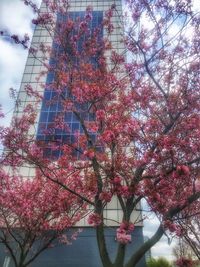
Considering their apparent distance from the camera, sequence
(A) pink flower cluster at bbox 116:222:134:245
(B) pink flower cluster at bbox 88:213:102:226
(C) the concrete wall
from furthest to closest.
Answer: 1. (C) the concrete wall
2. (B) pink flower cluster at bbox 88:213:102:226
3. (A) pink flower cluster at bbox 116:222:134:245

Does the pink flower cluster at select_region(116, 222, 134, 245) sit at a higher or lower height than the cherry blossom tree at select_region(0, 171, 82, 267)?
lower

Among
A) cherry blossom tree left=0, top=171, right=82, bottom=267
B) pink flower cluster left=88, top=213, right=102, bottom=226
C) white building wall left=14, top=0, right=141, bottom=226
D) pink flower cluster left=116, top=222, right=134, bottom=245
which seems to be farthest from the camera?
white building wall left=14, top=0, right=141, bottom=226

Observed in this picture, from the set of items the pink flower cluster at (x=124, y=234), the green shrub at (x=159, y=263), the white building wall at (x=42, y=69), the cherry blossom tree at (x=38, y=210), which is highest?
the white building wall at (x=42, y=69)

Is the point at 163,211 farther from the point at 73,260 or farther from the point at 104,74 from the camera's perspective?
the point at 73,260

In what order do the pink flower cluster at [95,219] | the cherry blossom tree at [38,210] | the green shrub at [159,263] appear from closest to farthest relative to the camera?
1. the pink flower cluster at [95,219]
2. the cherry blossom tree at [38,210]
3. the green shrub at [159,263]

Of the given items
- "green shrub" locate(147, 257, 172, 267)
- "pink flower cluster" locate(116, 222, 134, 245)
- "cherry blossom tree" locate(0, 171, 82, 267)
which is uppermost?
"cherry blossom tree" locate(0, 171, 82, 267)

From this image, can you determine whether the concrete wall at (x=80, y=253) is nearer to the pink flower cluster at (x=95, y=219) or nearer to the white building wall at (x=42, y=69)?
the white building wall at (x=42, y=69)

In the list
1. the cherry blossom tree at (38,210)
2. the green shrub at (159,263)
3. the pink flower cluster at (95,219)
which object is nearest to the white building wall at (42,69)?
the green shrub at (159,263)

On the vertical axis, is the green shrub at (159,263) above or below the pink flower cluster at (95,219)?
above

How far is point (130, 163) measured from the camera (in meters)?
9.55

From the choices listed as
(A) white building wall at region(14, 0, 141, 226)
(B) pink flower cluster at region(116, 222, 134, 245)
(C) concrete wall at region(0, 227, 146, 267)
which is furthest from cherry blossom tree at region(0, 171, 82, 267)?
(B) pink flower cluster at region(116, 222, 134, 245)

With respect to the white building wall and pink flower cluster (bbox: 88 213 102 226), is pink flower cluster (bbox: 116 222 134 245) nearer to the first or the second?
pink flower cluster (bbox: 88 213 102 226)

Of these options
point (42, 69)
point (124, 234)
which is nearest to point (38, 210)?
point (124, 234)

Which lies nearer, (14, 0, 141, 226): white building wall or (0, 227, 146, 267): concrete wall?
(0, 227, 146, 267): concrete wall
